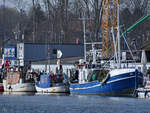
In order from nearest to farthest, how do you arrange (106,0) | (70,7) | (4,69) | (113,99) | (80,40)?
(113,99), (106,0), (4,69), (70,7), (80,40)

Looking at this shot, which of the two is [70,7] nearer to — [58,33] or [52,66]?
[58,33]

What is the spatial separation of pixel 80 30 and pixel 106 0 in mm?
54247

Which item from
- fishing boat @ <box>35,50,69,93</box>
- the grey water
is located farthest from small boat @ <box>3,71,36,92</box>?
the grey water

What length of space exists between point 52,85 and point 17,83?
746cm

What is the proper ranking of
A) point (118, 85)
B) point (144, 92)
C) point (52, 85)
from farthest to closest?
point (52, 85) < point (118, 85) < point (144, 92)

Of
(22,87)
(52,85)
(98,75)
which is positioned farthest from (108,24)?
(22,87)

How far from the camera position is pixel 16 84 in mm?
81812

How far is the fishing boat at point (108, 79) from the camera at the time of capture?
6325 centimetres

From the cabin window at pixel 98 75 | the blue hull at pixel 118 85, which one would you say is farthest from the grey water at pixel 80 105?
the cabin window at pixel 98 75

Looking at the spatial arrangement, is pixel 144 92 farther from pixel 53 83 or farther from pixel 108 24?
pixel 108 24

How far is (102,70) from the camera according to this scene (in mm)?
66688

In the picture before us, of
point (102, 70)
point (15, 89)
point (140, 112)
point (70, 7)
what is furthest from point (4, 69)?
point (140, 112)

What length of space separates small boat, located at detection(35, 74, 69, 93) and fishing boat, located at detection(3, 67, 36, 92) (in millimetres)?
2495

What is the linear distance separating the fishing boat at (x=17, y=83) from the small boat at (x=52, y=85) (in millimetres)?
2495
